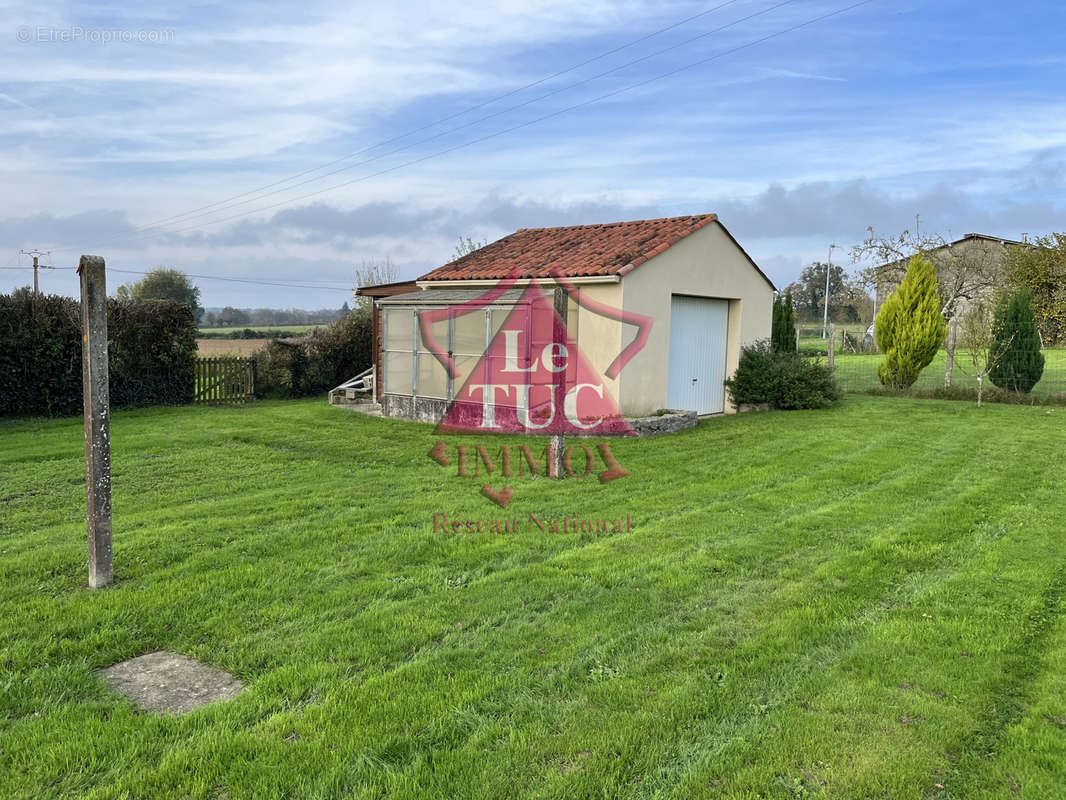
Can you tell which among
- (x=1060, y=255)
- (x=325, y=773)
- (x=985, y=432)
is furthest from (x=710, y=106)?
(x=325, y=773)

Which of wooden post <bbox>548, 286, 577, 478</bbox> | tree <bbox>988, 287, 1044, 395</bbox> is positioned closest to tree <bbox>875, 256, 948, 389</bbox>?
tree <bbox>988, 287, 1044, 395</bbox>

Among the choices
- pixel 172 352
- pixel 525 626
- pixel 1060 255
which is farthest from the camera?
pixel 1060 255

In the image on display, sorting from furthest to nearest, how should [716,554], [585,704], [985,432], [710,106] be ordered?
1. [710,106]
2. [985,432]
3. [716,554]
4. [585,704]

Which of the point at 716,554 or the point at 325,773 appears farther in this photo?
the point at 716,554

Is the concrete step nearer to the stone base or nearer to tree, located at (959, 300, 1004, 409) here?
the stone base

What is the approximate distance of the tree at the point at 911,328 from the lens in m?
18.8

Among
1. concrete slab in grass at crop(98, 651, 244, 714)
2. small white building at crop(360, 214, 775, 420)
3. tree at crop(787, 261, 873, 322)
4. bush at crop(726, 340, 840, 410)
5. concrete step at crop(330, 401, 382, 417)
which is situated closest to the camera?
concrete slab in grass at crop(98, 651, 244, 714)

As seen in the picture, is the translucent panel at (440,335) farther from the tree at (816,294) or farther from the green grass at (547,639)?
the tree at (816,294)

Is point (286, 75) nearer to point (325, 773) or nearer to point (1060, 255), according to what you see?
point (325, 773)

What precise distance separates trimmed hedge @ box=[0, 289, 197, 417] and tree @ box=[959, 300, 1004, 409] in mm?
18217

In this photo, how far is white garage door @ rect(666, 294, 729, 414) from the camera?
1480cm

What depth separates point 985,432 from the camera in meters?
12.5

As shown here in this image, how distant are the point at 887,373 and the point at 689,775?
1871 centimetres

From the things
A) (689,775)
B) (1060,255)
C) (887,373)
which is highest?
(1060,255)
